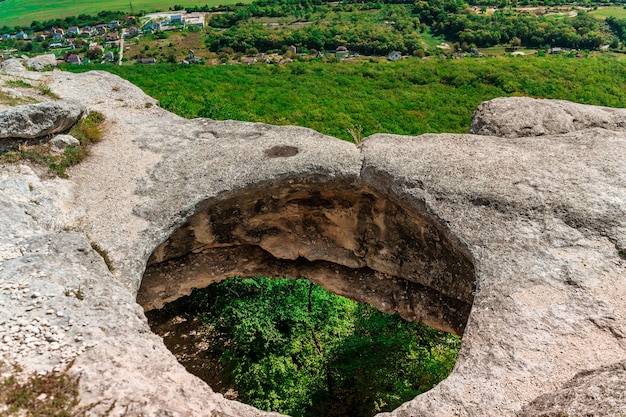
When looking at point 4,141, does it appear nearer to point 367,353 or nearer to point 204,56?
point 367,353

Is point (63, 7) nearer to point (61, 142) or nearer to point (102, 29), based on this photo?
point (102, 29)

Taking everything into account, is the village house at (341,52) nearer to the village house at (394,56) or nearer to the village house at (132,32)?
the village house at (394,56)

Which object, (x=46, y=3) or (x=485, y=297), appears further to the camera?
(x=46, y=3)

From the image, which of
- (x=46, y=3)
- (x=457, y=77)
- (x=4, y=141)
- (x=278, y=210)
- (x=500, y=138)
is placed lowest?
(x=46, y=3)

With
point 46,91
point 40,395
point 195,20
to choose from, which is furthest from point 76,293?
point 195,20

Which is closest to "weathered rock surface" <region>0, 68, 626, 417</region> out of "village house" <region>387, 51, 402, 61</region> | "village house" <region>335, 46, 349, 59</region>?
"village house" <region>387, 51, 402, 61</region>

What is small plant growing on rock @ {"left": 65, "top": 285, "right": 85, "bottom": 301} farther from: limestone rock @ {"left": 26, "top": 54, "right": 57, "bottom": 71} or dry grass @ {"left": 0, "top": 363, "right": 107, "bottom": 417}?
limestone rock @ {"left": 26, "top": 54, "right": 57, "bottom": 71}

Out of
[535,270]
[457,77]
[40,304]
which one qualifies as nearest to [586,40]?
[457,77]
